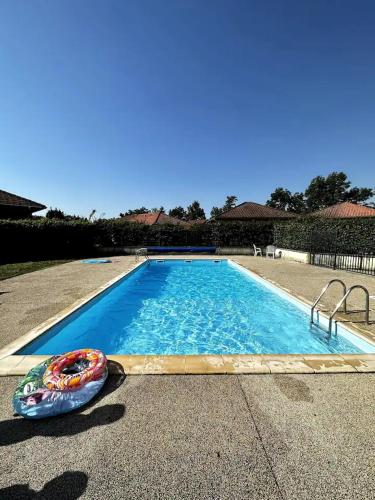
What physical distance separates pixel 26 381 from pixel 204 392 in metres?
2.05

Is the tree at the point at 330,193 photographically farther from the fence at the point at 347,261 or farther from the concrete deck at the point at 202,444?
the concrete deck at the point at 202,444

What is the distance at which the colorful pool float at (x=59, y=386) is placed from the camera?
2.48 meters

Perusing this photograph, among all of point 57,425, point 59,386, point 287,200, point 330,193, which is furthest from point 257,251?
point 287,200

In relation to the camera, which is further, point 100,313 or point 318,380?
point 100,313

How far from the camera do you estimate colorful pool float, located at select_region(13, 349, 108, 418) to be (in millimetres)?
2479

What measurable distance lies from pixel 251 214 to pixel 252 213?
0.26m

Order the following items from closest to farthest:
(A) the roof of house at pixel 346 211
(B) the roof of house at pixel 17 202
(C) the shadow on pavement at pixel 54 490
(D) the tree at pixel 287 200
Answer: (C) the shadow on pavement at pixel 54 490 → (B) the roof of house at pixel 17 202 → (A) the roof of house at pixel 346 211 → (D) the tree at pixel 287 200

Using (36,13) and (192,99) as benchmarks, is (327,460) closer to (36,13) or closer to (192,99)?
(36,13)

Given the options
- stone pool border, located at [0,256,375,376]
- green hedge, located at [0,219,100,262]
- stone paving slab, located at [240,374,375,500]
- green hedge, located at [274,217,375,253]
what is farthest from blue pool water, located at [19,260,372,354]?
green hedge, located at [0,219,100,262]

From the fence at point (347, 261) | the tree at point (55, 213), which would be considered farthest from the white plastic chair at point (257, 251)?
the tree at point (55, 213)

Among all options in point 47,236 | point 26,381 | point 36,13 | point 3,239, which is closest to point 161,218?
point 47,236

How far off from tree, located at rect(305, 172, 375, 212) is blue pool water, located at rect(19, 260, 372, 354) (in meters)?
72.1

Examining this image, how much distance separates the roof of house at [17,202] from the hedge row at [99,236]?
471 centimetres

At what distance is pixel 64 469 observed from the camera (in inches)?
74.9
